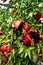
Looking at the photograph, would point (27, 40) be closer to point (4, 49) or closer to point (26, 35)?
point (26, 35)

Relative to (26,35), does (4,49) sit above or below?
below

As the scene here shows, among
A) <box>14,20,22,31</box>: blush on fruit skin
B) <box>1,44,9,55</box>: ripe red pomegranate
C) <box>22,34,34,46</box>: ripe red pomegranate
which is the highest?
<box>14,20,22,31</box>: blush on fruit skin

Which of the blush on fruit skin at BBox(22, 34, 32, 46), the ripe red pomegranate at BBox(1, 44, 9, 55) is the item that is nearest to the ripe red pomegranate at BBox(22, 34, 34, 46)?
the blush on fruit skin at BBox(22, 34, 32, 46)

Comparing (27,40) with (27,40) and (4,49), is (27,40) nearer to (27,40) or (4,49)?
(27,40)

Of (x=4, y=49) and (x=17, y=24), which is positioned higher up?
(x=17, y=24)

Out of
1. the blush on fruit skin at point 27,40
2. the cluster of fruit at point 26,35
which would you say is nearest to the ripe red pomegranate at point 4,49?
the cluster of fruit at point 26,35

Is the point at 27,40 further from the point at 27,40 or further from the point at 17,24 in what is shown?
the point at 17,24

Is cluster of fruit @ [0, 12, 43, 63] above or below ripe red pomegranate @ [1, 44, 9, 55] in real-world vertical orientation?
above

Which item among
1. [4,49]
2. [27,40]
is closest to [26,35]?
[27,40]

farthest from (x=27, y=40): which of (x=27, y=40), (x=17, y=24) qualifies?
(x=17, y=24)

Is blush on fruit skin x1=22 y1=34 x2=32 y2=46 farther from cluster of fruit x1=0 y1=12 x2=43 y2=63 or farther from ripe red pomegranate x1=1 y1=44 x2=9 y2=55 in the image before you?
ripe red pomegranate x1=1 y1=44 x2=9 y2=55

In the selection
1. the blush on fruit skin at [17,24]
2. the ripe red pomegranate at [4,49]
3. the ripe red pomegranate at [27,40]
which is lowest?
the ripe red pomegranate at [4,49]

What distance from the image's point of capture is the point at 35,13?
57.4 inches

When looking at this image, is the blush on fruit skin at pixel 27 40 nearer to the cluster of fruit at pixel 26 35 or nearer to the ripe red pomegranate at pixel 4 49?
the cluster of fruit at pixel 26 35
